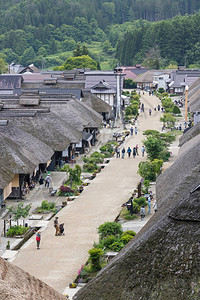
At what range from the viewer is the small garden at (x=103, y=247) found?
21.2 metres

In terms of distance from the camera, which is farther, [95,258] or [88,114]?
[88,114]

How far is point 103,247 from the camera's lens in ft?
77.4

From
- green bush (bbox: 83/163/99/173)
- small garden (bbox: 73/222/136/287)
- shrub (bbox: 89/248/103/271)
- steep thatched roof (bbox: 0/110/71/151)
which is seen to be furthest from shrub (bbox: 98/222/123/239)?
green bush (bbox: 83/163/99/173)

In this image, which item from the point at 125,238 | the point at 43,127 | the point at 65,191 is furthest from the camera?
the point at 43,127

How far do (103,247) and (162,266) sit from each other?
12399mm

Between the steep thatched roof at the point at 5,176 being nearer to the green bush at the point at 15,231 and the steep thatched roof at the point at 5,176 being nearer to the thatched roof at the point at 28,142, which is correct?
the green bush at the point at 15,231

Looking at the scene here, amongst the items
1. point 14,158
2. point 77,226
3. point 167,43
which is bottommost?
point 77,226

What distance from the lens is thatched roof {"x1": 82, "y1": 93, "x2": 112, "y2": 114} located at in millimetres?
62466

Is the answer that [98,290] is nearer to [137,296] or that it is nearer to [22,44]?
[137,296]

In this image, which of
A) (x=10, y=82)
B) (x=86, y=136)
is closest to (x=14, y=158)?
(x=86, y=136)

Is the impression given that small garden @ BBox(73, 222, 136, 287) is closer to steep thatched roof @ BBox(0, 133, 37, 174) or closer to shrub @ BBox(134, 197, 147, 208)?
shrub @ BBox(134, 197, 147, 208)

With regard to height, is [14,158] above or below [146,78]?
above

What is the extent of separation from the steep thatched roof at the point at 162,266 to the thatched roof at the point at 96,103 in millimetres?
50047

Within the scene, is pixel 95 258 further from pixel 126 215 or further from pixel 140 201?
pixel 140 201
